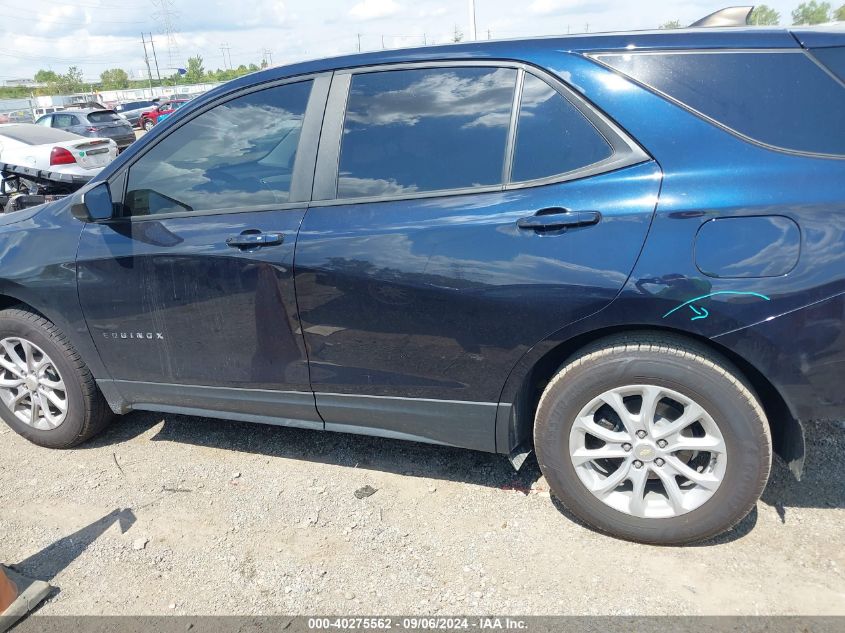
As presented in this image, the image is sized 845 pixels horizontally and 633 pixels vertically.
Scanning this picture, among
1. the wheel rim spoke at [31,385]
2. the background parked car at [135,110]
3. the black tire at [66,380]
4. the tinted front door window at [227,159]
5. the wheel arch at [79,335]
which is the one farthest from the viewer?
the background parked car at [135,110]

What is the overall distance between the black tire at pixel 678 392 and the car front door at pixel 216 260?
111 cm

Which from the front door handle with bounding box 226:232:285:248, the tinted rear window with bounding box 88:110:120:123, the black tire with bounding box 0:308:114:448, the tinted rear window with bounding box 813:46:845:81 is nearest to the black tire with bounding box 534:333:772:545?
the tinted rear window with bounding box 813:46:845:81

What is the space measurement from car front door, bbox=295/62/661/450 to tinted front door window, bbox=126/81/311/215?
0.69ft

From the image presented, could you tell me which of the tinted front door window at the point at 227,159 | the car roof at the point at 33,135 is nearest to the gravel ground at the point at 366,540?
the tinted front door window at the point at 227,159

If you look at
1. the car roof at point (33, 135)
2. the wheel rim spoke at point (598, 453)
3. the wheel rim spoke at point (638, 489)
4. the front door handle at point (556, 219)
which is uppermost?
the car roof at point (33, 135)

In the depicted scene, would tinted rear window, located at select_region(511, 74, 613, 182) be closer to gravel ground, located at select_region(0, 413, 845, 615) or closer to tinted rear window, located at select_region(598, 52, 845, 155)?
tinted rear window, located at select_region(598, 52, 845, 155)

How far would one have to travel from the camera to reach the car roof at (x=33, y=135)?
9.73 metres

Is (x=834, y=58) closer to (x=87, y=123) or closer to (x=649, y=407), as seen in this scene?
(x=649, y=407)

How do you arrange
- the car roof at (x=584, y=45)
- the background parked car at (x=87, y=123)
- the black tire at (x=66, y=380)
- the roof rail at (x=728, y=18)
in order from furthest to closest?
the background parked car at (x=87, y=123) → the black tire at (x=66, y=380) → the roof rail at (x=728, y=18) → the car roof at (x=584, y=45)

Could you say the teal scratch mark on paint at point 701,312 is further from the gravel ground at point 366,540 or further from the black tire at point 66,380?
the black tire at point 66,380

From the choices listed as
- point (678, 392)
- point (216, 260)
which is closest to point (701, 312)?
point (678, 392)

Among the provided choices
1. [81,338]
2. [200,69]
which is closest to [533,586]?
[81,338]

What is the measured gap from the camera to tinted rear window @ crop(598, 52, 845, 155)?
2.16 metres

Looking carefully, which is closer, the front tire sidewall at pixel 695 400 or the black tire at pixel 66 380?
the front tire sidewall at pixel 695 400
